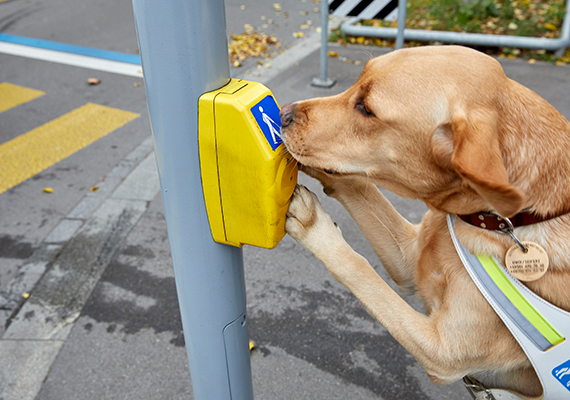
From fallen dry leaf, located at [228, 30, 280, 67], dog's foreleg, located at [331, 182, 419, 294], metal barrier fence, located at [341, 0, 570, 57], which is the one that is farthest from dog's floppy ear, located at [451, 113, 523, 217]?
fallen dry leaf, located at [228, 30, 280, 67]

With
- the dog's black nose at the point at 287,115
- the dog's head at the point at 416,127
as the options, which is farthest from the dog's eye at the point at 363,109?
the dog's black nose at the point at 287,115

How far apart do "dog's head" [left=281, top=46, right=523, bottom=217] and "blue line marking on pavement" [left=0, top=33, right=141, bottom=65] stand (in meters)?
5.97

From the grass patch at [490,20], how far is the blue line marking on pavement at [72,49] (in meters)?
3.25

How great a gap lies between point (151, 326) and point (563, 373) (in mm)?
2190

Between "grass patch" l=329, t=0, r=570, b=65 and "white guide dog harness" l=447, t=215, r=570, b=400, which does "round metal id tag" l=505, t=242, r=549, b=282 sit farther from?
"grass patch" l=329, t=0, r=570, b=65

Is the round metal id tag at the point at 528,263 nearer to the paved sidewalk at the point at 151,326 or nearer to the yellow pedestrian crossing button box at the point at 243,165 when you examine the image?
the yellow pedestrian crossing button box at the point at 243,165

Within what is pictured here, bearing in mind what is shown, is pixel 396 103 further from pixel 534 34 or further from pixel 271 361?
pixel 534 34

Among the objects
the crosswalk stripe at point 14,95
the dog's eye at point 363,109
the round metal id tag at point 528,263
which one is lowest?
the crosswalk stripe at point 14,95

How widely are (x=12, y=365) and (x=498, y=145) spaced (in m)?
2.65

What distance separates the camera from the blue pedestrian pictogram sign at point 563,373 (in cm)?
135

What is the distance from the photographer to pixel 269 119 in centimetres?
118

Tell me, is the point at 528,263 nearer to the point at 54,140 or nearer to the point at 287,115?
the point at 287,115

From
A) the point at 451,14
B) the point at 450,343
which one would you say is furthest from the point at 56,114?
the point at 451,14

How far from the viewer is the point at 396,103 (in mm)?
1474
